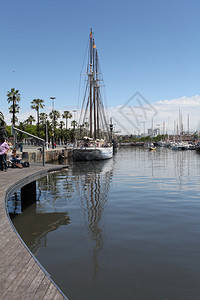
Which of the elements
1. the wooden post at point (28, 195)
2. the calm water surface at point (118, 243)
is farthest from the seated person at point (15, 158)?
the calm water surface at point (118, 243)

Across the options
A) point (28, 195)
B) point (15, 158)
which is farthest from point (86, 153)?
point (28, 195)

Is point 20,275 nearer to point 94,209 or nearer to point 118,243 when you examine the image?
point 118,243

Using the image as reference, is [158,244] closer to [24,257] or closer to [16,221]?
[24,257]

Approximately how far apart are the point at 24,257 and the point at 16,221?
6968 millimetres

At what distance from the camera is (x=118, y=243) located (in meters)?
8.45

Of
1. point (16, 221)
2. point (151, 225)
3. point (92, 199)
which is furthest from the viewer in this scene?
point (92, 199)

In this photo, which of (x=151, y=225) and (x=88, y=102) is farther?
(x=88, y=102)

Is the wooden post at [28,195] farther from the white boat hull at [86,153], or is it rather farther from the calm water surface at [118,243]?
the white boat hull at [86,153]

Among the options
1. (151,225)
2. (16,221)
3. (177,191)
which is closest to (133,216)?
(151,225)

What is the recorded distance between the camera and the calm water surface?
5965 millimetres

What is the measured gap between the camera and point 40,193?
58.8 ft

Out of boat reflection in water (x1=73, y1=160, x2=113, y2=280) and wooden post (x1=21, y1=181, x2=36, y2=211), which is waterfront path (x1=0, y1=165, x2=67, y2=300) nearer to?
boat reflection in water (x1=73, y1=160, x2=113, y2=280)

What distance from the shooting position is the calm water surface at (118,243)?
5.96 meters

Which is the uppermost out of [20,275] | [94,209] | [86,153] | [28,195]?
[86,153]
